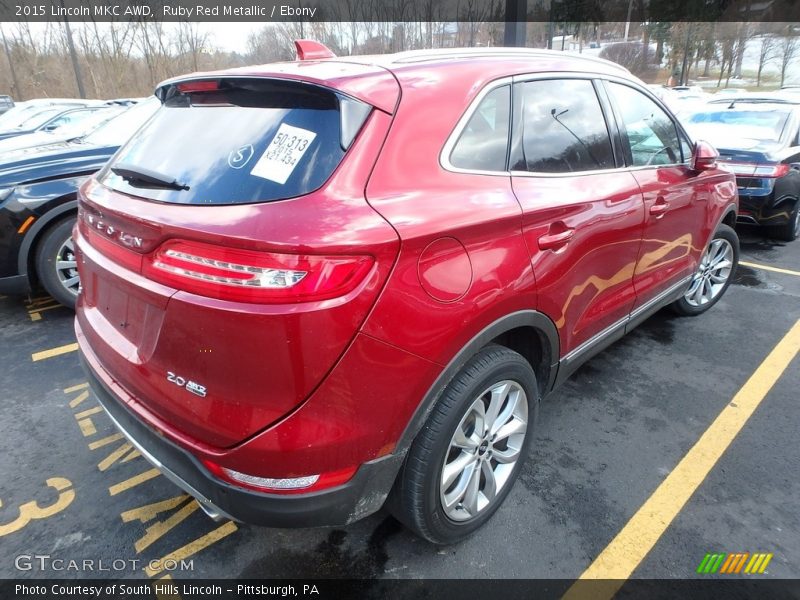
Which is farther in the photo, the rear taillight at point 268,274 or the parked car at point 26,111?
the parked car at point 26,111

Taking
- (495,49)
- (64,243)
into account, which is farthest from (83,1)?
(495,49)

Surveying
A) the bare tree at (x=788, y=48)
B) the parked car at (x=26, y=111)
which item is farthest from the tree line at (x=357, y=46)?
the parked car at (x=26, y=111)

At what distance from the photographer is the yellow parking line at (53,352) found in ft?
11.7

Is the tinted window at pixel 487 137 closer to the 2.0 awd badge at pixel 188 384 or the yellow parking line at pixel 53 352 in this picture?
the 2.0 awd badge at pixel 188 384

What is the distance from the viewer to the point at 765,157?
215 inches

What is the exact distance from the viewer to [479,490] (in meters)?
2.11

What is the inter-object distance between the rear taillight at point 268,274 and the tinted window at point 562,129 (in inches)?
39.0

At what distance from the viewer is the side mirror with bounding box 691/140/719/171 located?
3.20m

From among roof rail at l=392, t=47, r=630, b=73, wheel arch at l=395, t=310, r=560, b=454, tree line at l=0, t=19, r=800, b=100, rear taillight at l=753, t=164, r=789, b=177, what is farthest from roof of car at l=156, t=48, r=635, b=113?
tree line at l=0, t=19, r=800, b=100

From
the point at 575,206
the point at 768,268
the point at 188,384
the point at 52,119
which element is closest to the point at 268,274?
the point at 188,384

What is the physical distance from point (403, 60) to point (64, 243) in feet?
11.0

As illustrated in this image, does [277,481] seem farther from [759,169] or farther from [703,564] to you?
[759,169]

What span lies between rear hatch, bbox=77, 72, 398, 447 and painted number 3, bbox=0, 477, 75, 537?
0.92m

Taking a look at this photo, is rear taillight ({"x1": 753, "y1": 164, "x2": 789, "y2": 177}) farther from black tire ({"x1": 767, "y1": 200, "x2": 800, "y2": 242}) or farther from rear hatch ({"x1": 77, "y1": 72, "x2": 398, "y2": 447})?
rear hatch ({"x1": 77, "y1": 72, "x2": 398, "y2": 447})
